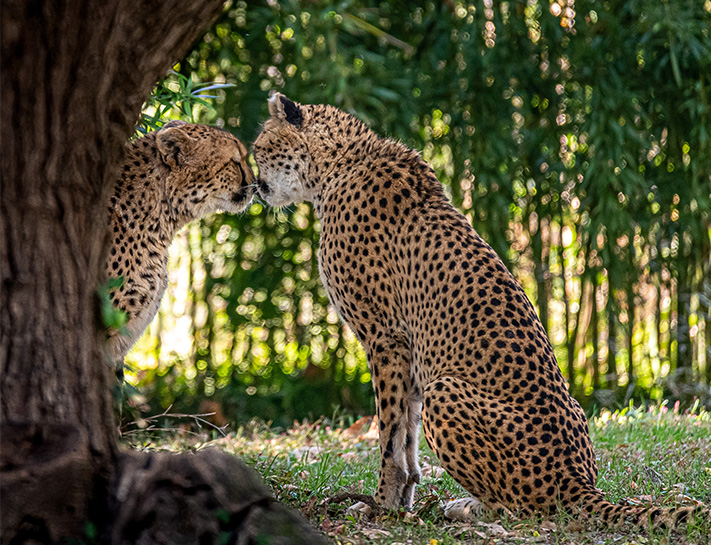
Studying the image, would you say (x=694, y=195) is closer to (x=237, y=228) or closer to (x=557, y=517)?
(x=237, y=228)

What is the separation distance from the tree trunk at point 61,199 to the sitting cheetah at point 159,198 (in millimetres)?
869

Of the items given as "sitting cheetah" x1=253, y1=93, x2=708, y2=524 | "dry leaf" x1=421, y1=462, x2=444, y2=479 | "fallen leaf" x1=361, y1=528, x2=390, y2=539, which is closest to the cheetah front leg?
"sitting cheetah" x1=253, y1=93, x2=708, y2=524

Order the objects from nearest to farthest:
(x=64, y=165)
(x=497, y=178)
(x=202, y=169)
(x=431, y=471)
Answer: (x=64, y=165) < (x=202, y=169) < (x=431, y=471) < (x=497, y=178)

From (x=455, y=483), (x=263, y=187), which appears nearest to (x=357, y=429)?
(x=455, y=483)

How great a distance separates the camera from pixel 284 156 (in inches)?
135

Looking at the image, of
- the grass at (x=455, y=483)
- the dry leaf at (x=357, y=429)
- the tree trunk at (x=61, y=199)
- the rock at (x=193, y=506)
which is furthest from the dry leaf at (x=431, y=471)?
the tree trunk at (x=61, y=199)

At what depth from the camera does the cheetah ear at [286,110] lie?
3.42 m

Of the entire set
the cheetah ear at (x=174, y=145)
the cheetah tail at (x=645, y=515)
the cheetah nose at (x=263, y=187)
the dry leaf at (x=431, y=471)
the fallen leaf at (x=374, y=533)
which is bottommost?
the dry leaf at (x=431, y=471)

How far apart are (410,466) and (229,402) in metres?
3.37

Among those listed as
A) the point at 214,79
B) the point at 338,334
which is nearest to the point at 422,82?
the point at 214,79

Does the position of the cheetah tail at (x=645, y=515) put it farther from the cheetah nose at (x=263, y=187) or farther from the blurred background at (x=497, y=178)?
the blurred background at (x=497, y=178)

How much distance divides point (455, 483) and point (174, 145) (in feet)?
5.06

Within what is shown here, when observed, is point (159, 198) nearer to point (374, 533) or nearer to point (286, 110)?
point (286, 110)

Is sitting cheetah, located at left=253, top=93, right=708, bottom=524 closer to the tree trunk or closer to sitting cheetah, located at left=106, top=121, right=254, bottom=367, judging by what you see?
sitting cheetah, located at left=106, top=121, right=254, bottom=367
